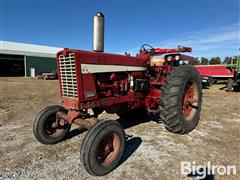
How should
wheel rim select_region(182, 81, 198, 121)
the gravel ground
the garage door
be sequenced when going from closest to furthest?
the gravel ground < wheel rim select_region(182, 81, 198, 121) < the garage door

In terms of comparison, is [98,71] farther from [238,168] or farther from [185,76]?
[238,168]

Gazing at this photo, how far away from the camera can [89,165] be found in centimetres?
271

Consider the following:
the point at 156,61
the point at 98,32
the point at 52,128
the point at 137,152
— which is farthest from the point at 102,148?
the point at 156,61

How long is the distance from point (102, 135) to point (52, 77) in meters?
26.9

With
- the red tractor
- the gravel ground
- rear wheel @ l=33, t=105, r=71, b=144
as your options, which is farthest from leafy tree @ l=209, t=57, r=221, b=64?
rear wheel @ l=33, t=105, r=71, b=144

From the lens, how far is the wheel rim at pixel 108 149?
2974 millimetres

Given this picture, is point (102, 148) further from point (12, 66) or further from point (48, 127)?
point (12, 66)

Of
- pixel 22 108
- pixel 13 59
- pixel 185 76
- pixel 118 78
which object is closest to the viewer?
pixel 118 78

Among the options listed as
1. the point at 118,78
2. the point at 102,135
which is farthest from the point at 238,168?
the point at 118,78

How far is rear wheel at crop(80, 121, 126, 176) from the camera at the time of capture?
107 inches

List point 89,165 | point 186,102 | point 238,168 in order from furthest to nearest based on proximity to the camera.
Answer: point 186,102 → point 238,168 → point 89,165

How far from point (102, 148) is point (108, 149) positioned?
11 cm

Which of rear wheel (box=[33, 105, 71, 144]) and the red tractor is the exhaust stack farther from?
rear wheel (box=[33, 105, 71, 144])

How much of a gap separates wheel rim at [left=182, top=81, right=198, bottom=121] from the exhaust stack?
2377mm
